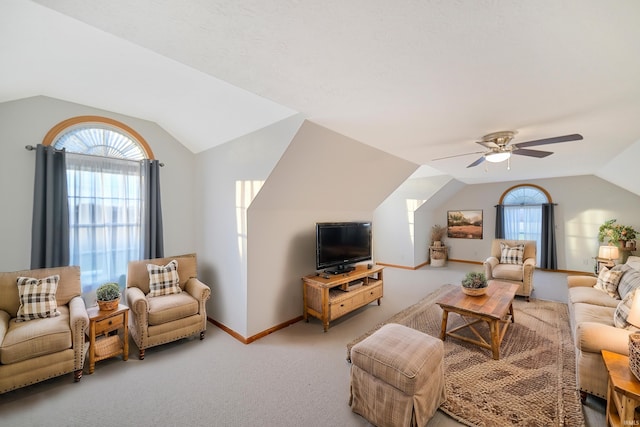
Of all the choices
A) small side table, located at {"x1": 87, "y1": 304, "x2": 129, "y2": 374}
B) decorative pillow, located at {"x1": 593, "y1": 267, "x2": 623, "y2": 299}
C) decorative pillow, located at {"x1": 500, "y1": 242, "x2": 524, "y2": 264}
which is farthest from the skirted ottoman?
decorative pillow, located at {"x1": 500, "y1": 242, "x2": 524, "y2": 264}

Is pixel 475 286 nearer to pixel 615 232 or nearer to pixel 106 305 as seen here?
pixel 106 305

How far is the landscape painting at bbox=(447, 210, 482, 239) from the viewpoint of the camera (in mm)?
7293

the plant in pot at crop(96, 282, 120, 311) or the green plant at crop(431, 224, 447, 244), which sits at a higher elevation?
the green plant at crop(431, 224, 447, 244)

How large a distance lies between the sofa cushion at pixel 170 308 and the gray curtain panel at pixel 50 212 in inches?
42.3

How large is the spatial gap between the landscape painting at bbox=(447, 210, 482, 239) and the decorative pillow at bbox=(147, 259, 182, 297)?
740cm

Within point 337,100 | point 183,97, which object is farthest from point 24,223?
point 337,100

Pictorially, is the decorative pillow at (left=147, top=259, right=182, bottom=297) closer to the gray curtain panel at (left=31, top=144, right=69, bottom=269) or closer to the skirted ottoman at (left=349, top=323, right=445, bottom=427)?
the gray curtain panel at (left=31, top=144, right=69, bottom=269)

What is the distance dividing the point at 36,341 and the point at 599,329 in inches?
178

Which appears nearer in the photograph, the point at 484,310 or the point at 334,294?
the point at 484,310

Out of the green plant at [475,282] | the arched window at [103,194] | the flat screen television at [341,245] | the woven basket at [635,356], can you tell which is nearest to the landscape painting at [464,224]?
the flat screen television at [341,245]

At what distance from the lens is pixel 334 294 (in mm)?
3506

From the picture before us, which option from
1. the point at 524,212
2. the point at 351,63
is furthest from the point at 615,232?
the point at 351,63

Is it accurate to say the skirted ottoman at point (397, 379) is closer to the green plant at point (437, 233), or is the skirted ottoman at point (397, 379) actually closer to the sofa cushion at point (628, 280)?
the sofa cushion at point (628, 280)

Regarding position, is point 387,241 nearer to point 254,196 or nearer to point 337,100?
point 254,196
